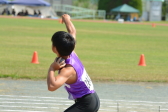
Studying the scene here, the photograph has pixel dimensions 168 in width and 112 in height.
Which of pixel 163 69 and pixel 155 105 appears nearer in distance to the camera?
pixel 155 105

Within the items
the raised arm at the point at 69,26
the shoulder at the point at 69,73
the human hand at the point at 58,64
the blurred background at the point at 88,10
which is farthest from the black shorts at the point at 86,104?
the blurred background at the point at 88,10

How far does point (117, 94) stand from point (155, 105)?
162cm

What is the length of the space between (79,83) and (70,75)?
0.66 feet

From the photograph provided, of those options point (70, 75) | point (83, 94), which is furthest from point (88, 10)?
point (70, 75)

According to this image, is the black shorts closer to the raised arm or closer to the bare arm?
the bare arm

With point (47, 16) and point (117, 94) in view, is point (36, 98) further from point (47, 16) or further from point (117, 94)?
point (47, 16)

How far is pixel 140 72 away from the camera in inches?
562

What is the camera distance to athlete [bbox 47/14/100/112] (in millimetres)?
4090

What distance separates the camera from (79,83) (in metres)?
4.34

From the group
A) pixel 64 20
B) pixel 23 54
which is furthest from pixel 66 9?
pixel 64 20

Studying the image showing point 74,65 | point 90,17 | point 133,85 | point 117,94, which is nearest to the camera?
point 74,65

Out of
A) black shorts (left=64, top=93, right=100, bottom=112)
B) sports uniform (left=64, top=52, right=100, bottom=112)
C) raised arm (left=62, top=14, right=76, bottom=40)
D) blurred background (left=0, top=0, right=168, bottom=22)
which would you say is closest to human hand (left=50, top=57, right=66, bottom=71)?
sports uniform (left=64, top=52, right=100, bottom=112)

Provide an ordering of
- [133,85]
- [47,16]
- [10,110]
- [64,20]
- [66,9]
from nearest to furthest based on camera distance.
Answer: [64,20]
[10,110]
[133,85]
[47,16]
[66,9]

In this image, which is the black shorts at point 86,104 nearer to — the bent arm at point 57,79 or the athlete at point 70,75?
the athlete at point 70,75
